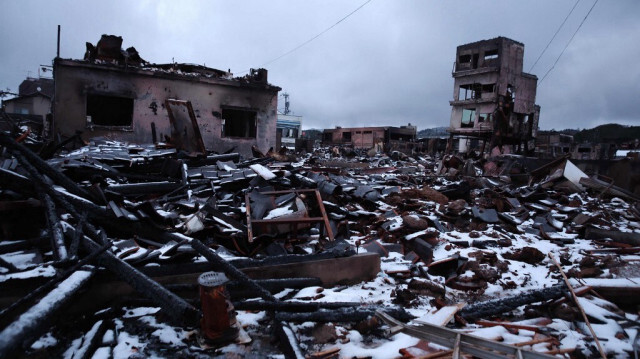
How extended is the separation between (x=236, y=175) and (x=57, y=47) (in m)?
11.3

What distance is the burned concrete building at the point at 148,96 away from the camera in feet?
40.1

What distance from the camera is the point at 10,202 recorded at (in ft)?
13.0

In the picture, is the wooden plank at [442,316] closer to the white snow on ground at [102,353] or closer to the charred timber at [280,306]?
the charred timber at [280,306]

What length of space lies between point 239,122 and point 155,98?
17.5ft

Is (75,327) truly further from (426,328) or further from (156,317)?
(426,328)

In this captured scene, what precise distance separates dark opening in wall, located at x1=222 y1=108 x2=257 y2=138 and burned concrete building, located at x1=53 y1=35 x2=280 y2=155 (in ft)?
0.17

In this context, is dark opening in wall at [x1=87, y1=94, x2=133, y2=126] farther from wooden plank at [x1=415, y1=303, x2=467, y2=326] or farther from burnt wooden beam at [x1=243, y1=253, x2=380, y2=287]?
wooden plank at [x1=415, y1=303, x2=467, y2=326]

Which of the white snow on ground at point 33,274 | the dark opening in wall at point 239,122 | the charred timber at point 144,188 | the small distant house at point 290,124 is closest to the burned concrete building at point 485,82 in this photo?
the dark opening in wall at point 239,122

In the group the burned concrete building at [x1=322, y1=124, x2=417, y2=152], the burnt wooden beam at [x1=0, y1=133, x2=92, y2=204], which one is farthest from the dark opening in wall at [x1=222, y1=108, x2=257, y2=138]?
the burned concrete building at [x1=322, y1=124, x2=417, y2=152]

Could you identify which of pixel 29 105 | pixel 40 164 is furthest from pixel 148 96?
pixel 29 105

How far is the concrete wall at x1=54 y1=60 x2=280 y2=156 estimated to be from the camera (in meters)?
12.2

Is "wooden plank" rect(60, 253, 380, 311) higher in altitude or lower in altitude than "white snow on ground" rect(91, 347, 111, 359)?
higher

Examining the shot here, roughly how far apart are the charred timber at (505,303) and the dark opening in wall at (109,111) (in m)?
16.8

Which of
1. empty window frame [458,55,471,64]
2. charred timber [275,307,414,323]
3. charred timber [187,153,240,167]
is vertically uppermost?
empty window frame [458,55,471,64]
